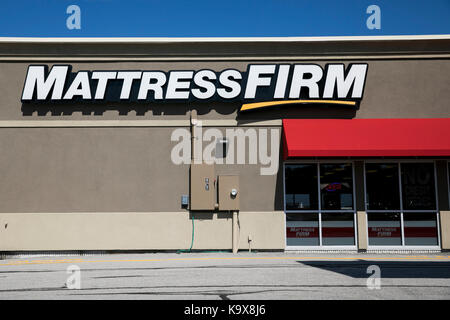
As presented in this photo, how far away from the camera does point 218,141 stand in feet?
50.8

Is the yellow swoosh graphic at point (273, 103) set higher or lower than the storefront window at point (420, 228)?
higher

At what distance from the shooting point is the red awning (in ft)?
46.6

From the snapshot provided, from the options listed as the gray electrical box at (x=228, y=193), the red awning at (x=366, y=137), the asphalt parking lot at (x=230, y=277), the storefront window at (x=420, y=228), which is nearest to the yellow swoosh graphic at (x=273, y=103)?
the red awning at (x=366, y=137)

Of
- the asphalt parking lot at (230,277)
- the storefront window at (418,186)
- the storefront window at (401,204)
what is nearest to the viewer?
the asphalt parking lot at (230,277)

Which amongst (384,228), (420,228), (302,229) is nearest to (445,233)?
(420,228)

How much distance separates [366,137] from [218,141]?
476 centimetres

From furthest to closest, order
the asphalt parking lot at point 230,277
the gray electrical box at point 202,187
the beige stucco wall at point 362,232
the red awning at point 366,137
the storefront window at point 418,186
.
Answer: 1. the storefront window at point 418,186
2. the beige stucco wall at point 362,232
3. the gray electrical box at point 202,187
4. the red awning at point 366,137
5. the asphalt parking lot at point 230,277

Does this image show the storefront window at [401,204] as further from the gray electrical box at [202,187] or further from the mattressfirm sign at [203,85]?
the gray electrical box at [202,187]

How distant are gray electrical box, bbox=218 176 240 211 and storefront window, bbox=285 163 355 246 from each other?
5.53 ft

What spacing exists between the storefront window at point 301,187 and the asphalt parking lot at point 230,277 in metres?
1.75

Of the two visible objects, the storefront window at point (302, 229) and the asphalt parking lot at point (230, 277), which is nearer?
the asphalt parking lot at point (230, 277)

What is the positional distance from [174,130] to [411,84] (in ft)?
26.9

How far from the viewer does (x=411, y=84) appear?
52.0 ft

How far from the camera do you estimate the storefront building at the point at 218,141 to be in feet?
49.8
